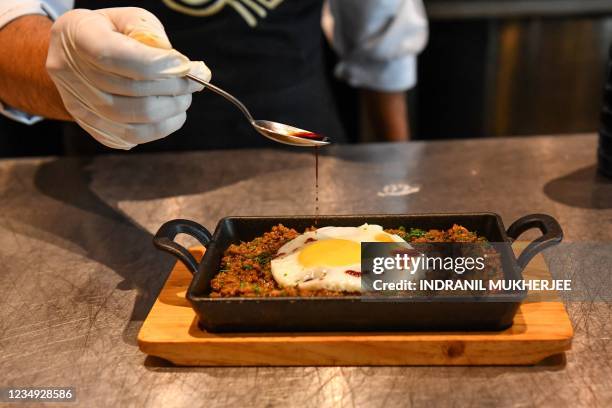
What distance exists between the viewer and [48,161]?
218 cm

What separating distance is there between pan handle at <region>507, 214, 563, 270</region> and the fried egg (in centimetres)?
23

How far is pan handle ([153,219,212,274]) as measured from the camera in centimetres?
123

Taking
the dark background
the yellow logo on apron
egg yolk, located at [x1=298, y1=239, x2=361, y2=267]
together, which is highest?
the yellow logo on apron

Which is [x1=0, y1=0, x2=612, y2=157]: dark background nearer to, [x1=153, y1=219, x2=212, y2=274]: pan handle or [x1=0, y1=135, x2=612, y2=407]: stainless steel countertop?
[x1=0, y1=135, x2=612, y2=407]: stainless steel countertop

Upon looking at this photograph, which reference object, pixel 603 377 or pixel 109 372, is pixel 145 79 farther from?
pixel 603 377

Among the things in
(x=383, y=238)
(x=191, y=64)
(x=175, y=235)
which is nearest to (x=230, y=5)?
(x=191, y=64)

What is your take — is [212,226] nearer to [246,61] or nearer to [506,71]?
[246,61]

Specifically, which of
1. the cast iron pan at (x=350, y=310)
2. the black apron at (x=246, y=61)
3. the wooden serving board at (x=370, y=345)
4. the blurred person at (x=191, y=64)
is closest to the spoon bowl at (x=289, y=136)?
the blurred person at (x=191, y=64)

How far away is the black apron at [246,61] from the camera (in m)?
2.08

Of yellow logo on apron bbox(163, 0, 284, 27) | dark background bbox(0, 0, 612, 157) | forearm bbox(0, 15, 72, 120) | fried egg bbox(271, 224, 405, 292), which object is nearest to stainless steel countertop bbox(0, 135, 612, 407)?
fried egg bbox(271, 224, 405, 292)

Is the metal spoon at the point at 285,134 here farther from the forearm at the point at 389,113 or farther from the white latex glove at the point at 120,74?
the forearm at the point at 389,113

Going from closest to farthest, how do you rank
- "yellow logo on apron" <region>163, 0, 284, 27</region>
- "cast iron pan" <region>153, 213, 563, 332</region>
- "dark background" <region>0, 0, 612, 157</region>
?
"cast iron pan" <region>153, 213, 563, 332</region> < "yellow logo on apron" <region>163, 0, 284, 27</region> < "dark background" <region>0, 0, 612, 157</region>

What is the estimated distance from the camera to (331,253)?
1198mm

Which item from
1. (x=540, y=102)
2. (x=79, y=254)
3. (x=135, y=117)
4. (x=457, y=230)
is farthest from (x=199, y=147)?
(x=540, y=102)
